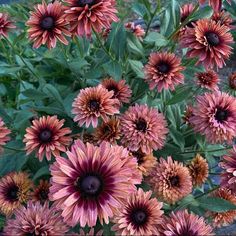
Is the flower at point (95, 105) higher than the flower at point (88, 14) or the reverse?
the reverse

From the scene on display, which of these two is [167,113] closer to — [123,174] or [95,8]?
[95,8]

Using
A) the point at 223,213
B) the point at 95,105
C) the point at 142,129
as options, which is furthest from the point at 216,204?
the point at 95,105

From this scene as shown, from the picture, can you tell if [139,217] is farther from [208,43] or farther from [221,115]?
[208,43]

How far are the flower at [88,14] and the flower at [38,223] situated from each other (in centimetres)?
40

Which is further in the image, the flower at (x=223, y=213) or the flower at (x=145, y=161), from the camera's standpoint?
the flower at (x=223, y=213)

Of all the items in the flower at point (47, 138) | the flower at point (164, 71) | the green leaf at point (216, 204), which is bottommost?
the green leaf at point (216, 204)

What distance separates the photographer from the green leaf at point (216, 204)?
3.63ft

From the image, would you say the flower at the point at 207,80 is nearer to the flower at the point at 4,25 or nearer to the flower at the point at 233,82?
the flower at the point at 233,82

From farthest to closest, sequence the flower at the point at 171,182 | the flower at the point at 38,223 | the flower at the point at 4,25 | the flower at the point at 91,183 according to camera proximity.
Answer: the flower at the point at 4,25 < the flower at the point at 171,182 < the flower at the point at 38,223 < the flower at the point at 91,183

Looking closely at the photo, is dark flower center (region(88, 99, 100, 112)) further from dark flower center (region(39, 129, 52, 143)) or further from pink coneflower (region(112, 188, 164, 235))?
pink coneflower (region(112, 188, 164, 235))

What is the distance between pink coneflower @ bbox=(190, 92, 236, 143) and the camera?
1.04 meters

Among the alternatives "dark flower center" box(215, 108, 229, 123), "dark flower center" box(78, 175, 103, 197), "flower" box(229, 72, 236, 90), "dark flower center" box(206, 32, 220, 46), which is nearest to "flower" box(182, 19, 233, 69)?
"dark flower center" box(206, 32, 220, 46)

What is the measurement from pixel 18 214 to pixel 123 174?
0.28 m

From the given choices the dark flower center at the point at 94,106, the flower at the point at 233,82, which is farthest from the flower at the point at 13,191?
the flower at the point at 233,82
